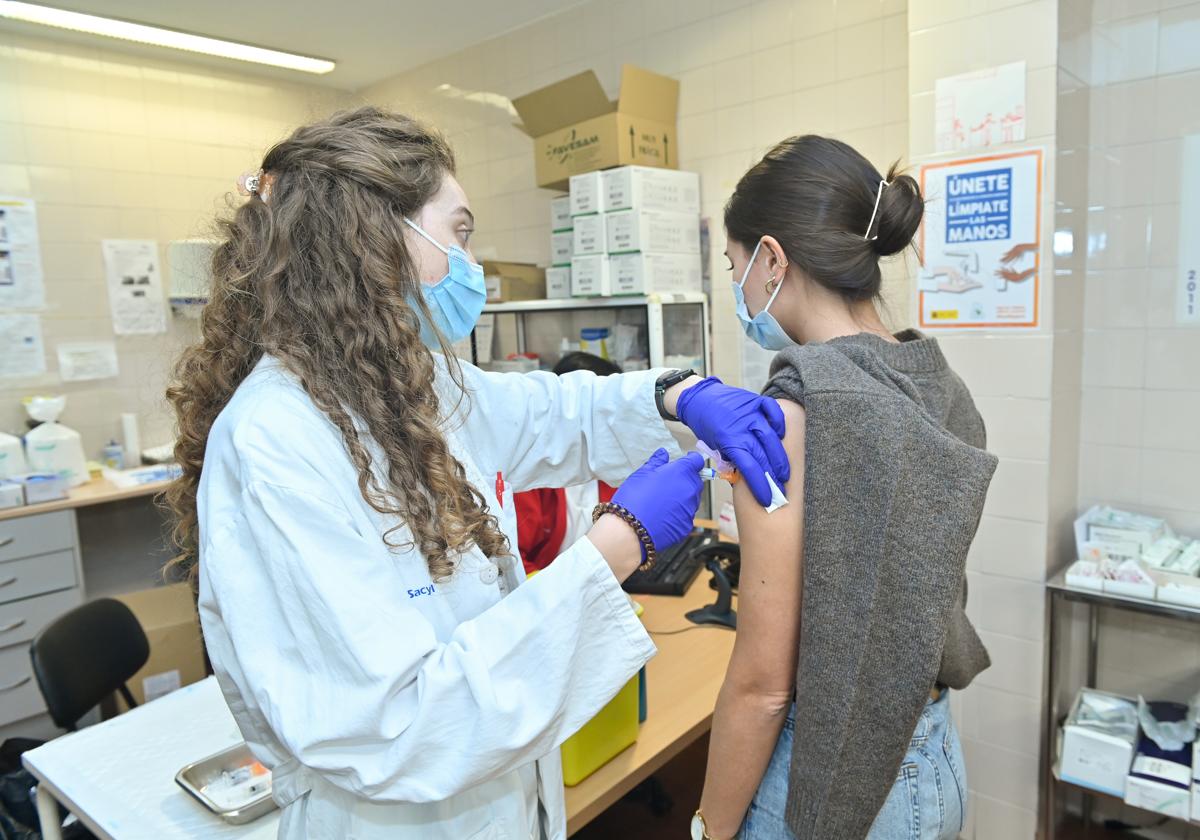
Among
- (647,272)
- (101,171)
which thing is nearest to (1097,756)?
(647,272)

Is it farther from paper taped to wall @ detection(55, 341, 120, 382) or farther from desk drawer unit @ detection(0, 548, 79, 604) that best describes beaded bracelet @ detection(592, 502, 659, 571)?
paper taped to wall @ detection(55, 341, 120, 382)

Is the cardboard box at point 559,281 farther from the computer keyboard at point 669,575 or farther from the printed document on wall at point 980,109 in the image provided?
the printed document on wall at point 980,109

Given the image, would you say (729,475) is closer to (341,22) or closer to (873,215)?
(873,215)

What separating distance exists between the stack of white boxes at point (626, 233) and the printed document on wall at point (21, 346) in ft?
8.65

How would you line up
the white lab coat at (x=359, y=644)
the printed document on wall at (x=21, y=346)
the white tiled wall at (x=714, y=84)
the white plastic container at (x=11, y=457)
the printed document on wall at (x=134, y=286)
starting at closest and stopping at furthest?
the white lab coat at (x=359, y=644), the white tiled wall at (x=714, y=84), the white plastic container at (x=11, y=457), the printed document on wall at (x=21, y=346), the printed document on wall at (x=134, y=286)

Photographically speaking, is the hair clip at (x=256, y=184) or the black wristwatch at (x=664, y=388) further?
the black wristwatch at (x=664, y=388)

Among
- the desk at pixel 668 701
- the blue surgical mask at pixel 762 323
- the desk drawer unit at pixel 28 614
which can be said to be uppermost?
the blue surgical mask at pixel 762 323

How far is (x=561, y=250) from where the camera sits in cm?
320

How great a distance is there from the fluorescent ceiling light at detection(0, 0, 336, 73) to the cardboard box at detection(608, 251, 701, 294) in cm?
238

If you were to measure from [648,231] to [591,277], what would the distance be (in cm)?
27

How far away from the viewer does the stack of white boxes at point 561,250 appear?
3152mm

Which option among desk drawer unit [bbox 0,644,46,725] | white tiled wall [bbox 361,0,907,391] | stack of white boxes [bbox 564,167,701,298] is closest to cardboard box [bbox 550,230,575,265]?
stack of white boxes [bbox 564,167,701,298]

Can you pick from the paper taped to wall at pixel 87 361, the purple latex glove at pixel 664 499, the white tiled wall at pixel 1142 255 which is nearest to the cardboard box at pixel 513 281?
the paper taped to wall at pixel 87 361

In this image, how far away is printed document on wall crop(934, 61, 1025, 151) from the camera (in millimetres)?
2031
